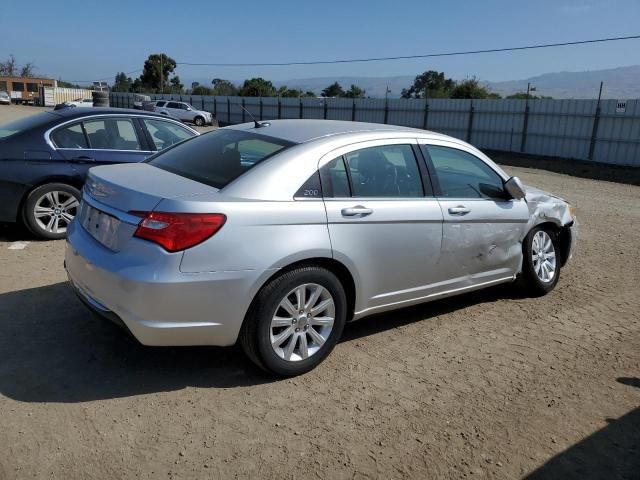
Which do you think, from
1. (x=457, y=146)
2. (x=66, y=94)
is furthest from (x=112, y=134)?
(x=66, y=94)

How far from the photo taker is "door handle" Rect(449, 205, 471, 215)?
449 centimetres

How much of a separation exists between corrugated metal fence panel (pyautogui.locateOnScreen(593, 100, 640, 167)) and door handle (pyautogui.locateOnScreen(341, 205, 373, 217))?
1958 centimetres

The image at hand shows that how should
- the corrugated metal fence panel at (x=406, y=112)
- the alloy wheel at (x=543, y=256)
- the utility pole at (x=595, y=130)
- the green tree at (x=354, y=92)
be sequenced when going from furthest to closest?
1. the green tree at (x=354, y=92)
2. the corrugated metal fence panel at (x=406, y=112)
3. the utility pole at (x=595, y=130)
4. the alloy wheel at (x=543, y=256)

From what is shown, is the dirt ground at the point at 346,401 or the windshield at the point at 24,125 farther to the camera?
the windshield at the point at 24,125

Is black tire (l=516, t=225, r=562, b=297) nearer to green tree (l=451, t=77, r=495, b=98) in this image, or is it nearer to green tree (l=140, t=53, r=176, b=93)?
green tree (l=451, t=77, r=495, b=98)

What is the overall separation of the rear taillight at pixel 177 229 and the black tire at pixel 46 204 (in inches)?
145

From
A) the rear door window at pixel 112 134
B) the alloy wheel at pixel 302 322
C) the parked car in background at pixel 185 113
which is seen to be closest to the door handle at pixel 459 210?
the alloy wheel at pixel 302 322

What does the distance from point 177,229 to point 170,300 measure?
1.32 ft

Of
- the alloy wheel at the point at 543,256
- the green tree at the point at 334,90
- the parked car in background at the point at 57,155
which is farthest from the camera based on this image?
the green tree at the point at 334,90

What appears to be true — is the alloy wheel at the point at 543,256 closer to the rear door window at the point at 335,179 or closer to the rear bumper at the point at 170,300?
the rear door window at the point at 335,179

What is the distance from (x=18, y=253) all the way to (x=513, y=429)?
534 centimetres

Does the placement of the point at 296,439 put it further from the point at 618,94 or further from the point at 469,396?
the point at 618,94

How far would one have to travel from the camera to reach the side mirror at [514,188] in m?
4.95

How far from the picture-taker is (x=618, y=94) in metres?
21.6
